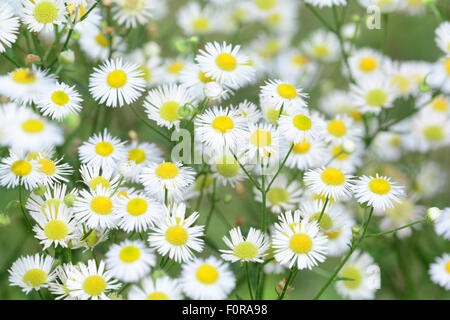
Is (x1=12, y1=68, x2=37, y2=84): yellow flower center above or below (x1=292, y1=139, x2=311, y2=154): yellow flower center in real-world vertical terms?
below

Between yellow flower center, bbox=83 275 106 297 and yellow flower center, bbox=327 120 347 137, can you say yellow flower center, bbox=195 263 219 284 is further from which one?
yellow flower center, bbox=327 120 347 137

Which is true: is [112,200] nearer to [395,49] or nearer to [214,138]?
[214,138]

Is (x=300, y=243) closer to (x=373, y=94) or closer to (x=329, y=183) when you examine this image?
(x=329, y=183)

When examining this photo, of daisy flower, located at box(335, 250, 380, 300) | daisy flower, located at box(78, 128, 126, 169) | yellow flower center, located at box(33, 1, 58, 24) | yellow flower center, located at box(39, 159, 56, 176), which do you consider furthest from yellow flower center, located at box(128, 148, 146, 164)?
daisy flower, located at box(335, 250, 380, 300)

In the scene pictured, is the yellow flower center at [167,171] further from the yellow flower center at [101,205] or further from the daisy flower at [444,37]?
the daisy flower at [444,37]

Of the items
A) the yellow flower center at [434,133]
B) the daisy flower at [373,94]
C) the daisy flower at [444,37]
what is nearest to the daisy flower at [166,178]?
the daisy flower at [373,94]

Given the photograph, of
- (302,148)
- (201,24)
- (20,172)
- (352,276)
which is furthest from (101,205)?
(201,24)

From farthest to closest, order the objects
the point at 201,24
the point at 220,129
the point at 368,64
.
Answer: the point at 201,24 → the point at 368,64 → the point at 220,129

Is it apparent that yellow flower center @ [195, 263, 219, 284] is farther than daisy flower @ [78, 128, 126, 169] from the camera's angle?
No
